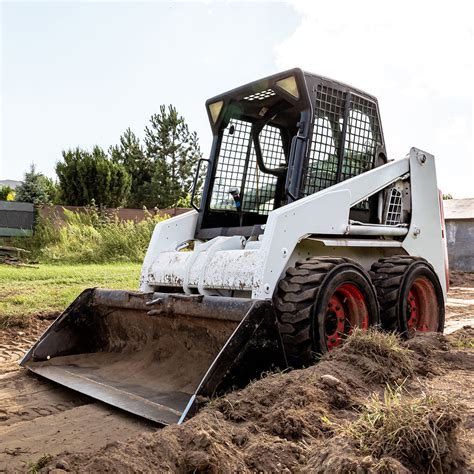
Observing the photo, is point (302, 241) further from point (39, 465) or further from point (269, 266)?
point (39, 465)

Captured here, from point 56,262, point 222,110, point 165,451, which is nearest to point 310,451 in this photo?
point 165,451

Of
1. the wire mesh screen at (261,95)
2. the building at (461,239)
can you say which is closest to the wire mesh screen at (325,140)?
the wire mesh screen at (261,95)

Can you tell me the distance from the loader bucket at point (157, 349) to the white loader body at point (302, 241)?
1.30ft

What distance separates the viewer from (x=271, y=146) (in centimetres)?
652

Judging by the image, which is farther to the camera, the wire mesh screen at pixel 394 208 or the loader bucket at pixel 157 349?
the wire mesh screen at pixel 394 208

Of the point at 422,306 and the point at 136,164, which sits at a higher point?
the point at 136,164

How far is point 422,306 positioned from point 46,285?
7368 millimetres

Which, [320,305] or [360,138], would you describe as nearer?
[320,305]

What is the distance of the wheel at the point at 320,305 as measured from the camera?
446 centimetres

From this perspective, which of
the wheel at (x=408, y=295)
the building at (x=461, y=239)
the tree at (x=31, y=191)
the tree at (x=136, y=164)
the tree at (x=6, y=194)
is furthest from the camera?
the tree at (x=136, y=164)

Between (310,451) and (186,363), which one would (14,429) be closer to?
(186,363)

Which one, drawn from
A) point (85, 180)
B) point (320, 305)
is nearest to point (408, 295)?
point (320, 305)

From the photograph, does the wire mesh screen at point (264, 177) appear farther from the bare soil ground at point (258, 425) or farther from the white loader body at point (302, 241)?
the bare soil ground at point (258, 425)

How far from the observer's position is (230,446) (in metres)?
2.95
